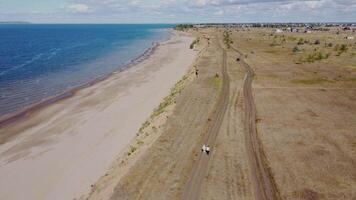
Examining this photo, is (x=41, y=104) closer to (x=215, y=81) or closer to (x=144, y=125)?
(x=144, y=125)

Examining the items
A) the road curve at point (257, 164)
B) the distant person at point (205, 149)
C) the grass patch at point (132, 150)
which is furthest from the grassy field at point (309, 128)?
the grass patch at point (132, 150)

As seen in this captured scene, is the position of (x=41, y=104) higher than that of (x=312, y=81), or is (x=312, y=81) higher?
(x=312, y=81)

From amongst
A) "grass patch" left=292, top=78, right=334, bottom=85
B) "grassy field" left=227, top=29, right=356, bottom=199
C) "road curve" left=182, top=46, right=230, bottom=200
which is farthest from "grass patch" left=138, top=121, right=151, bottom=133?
"grass patch" left=292, top=78, right=334, bottom=85

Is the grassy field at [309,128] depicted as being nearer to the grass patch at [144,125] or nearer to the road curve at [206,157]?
the road curve at [206,157]

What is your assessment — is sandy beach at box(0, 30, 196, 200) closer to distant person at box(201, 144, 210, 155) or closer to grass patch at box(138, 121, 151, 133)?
grass patch at box(138, 121, 151, 133)

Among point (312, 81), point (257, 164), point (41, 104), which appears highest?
point (312, 81)

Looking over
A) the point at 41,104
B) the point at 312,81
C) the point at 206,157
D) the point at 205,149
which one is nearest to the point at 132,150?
the point at 205,149

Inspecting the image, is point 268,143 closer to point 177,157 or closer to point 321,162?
point 321,162
